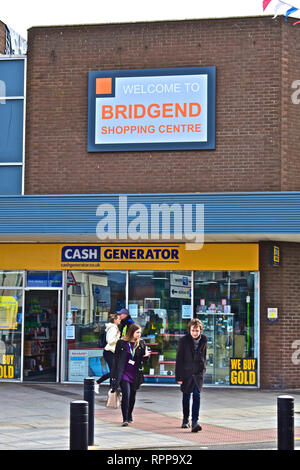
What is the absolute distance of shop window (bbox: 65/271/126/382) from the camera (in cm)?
1692

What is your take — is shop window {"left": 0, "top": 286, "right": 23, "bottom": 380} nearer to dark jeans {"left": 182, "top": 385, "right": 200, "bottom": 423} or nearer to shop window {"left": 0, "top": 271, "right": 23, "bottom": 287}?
shop window {"left": 0, "top": 271, "right": 23, "bottom": 287}

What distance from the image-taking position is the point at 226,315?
16594 mm

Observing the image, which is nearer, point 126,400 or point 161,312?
point 126,400

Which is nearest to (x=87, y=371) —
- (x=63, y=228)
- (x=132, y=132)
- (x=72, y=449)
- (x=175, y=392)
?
(x=175, y=392)

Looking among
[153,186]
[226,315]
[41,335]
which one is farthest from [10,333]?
[226,315]

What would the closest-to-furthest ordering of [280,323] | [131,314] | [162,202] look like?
[162,202]
[280,323]
[131,314]

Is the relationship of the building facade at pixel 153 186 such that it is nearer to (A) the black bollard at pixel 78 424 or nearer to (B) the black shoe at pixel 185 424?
(B) the black shoe at pixel 185 424

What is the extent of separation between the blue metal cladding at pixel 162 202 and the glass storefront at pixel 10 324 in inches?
80.5

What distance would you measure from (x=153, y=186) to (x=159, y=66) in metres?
2.78

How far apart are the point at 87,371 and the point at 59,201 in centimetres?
411

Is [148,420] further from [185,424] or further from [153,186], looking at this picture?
[153,186]

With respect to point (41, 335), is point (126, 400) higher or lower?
lower

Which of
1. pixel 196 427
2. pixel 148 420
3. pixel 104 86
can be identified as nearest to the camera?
pixel 196 427

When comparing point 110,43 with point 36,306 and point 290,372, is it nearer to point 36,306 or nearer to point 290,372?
point 36,306
